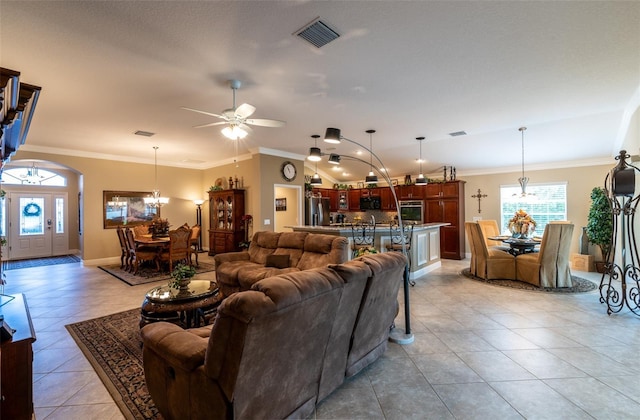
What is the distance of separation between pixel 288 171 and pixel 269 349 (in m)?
6.24

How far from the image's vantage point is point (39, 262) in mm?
7883

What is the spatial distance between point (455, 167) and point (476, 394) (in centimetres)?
706

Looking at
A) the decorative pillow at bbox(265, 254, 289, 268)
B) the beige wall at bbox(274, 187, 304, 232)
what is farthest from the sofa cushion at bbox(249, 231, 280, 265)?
the beige wall at bbox(274, 187, 304, 232)

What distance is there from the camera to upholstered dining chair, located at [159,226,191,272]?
20.2ft

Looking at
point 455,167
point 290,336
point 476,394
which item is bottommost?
point 476,394

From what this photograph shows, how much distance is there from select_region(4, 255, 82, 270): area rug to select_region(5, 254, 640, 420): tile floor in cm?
414

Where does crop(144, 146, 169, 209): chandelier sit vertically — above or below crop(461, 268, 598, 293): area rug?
above

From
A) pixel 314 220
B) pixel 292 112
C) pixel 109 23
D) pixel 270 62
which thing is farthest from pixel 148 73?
pixel 314 220

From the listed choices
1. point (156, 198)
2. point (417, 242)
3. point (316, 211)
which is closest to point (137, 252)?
point (156, 198)

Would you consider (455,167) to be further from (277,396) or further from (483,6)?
(277,396)

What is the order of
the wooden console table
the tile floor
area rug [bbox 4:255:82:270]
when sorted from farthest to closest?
area rug [bbox 4:255:82:270]
the tile floor
the wooden console table

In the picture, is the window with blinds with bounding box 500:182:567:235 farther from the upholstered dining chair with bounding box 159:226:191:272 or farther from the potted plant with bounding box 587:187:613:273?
the upholstered dining chair with bounding box 159:226:191:272

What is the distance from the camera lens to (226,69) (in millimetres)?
3078

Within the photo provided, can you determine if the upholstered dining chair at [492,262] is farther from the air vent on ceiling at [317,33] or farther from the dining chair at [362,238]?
the air vent on ceiling at [317,33]
